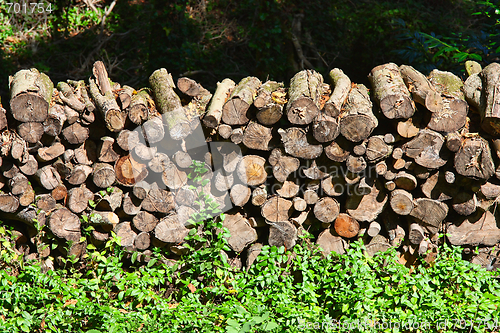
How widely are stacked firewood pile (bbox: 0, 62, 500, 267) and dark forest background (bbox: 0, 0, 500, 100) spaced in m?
3.85

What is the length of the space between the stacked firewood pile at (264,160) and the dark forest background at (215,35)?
3.85 m

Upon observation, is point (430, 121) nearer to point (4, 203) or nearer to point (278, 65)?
point (4, 203)

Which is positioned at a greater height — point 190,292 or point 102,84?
point 102,84

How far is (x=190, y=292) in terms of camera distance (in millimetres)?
3422

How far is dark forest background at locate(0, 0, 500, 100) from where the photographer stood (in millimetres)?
7109

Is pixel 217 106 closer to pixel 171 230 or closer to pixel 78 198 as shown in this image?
pixel 171 230

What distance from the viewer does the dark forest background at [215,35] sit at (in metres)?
7.11

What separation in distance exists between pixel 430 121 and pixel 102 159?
2656 mm

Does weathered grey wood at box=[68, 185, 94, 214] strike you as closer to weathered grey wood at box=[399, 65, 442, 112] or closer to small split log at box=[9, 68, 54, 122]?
small split log at box=[9, 68, 54, 122]

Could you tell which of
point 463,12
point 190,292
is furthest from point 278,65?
point 190,292

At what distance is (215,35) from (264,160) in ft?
18.2

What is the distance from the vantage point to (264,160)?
3279 millimetres

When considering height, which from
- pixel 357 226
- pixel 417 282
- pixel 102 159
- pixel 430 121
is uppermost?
pixel 430 121

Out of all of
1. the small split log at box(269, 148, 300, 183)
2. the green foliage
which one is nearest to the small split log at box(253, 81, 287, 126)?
the small split log at box(269, 148, 300, 183)
